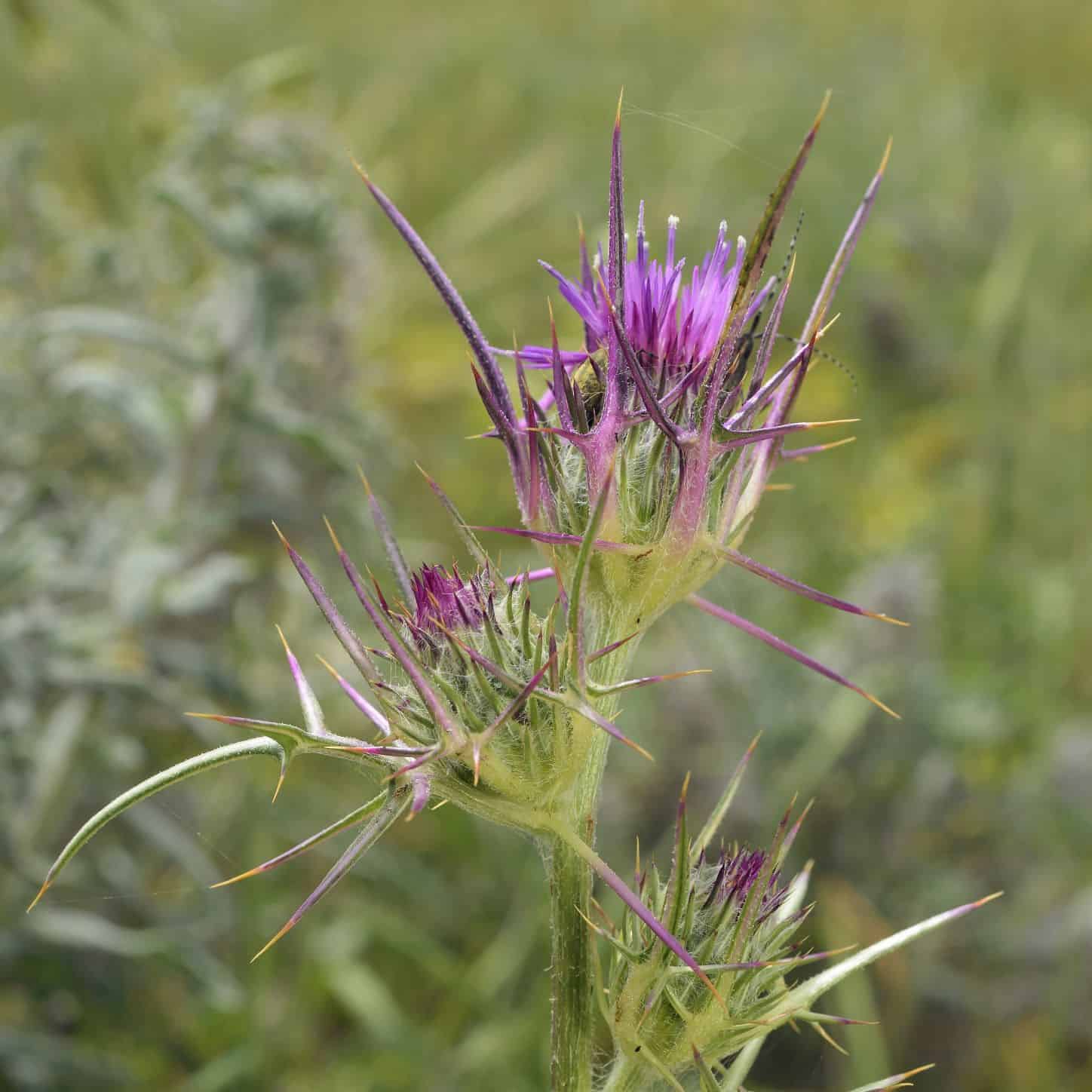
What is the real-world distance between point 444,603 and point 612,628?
197 mm

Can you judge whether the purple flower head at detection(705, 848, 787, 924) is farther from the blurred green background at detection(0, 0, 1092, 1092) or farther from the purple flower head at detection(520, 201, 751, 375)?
the blurred green background at detection(0, 0, 1092, 1092)

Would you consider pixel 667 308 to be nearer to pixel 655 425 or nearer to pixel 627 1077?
pixel 655 425

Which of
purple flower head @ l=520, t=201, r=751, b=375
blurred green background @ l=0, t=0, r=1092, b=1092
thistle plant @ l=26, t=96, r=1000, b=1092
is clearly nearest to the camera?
thistle plant @ l=26, t=96, r=1000, b=1092

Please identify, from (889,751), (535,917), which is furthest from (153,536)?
(889,751)

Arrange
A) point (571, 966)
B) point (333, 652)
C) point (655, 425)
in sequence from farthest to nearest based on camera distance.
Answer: point (333, 652) → point (571, 966) → point (655, 425)

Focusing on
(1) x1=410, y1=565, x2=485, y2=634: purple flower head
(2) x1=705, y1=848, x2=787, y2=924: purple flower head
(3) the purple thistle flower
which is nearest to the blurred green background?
(3) the purple thistle flower

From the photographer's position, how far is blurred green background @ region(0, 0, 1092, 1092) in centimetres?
268

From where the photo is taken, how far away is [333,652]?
3568mm

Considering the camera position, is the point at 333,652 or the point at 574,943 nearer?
the point at 574,943

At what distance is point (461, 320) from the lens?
107cm

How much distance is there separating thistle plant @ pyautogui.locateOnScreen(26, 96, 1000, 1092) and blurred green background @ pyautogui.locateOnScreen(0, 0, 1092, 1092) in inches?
14.3

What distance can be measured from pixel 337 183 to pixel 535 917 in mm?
2182

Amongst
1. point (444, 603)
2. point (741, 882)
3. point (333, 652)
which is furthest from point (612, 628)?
point (333, 652)

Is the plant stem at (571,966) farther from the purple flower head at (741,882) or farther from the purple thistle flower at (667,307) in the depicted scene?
the purple thistle flower at (667,307)
